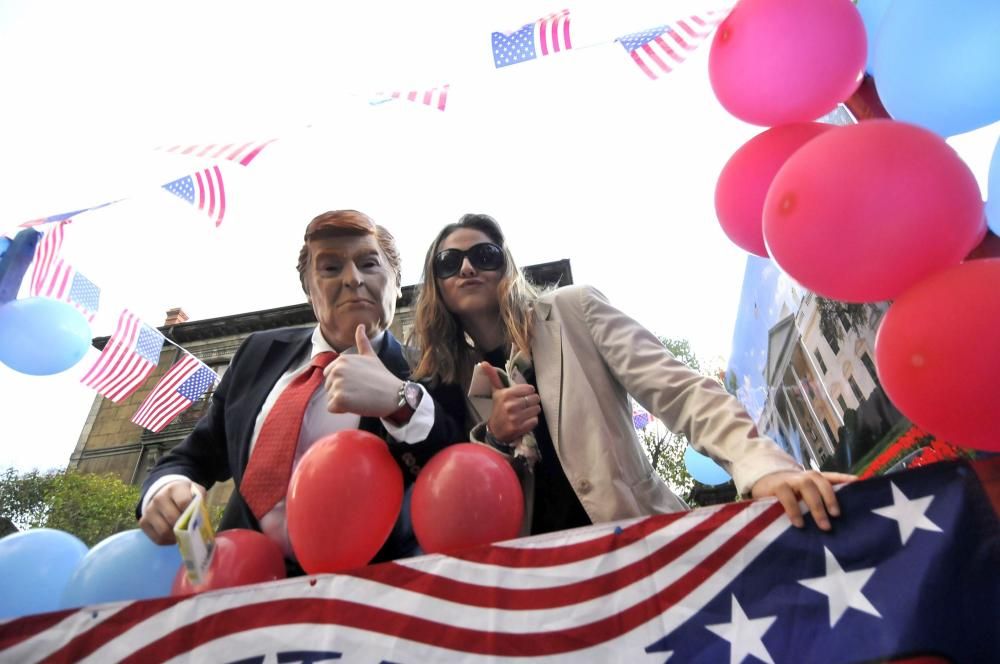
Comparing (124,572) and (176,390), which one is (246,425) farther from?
(176,390)

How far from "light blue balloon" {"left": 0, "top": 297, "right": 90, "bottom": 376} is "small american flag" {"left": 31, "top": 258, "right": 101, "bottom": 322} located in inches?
38.4

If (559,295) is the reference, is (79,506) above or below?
below

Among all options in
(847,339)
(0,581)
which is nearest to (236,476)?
(0,581)

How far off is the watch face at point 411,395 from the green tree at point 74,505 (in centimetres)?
1392

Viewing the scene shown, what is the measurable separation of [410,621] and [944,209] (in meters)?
1.61

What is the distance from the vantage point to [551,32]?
3.24m

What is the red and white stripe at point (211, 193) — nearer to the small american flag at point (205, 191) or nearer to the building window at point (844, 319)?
the small american flag at point (205, 191)

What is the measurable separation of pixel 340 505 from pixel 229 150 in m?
3.07

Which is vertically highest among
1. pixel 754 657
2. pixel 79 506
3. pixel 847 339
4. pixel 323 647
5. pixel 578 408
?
pixel 847 339

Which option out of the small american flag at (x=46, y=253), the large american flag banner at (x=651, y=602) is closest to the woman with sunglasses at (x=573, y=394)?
the large american flag banner at (x=651, y=602)

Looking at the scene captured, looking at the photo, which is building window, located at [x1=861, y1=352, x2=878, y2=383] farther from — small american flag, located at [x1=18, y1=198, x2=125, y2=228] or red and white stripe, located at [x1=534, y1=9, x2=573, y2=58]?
small american flag, located at [x1=18, y1=198, x2=125, y2=228]

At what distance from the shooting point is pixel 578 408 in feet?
5.90

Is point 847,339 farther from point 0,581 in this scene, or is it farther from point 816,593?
point 0,581

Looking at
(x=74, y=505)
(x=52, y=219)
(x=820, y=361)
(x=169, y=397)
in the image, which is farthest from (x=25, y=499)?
(x=820, y=361)
